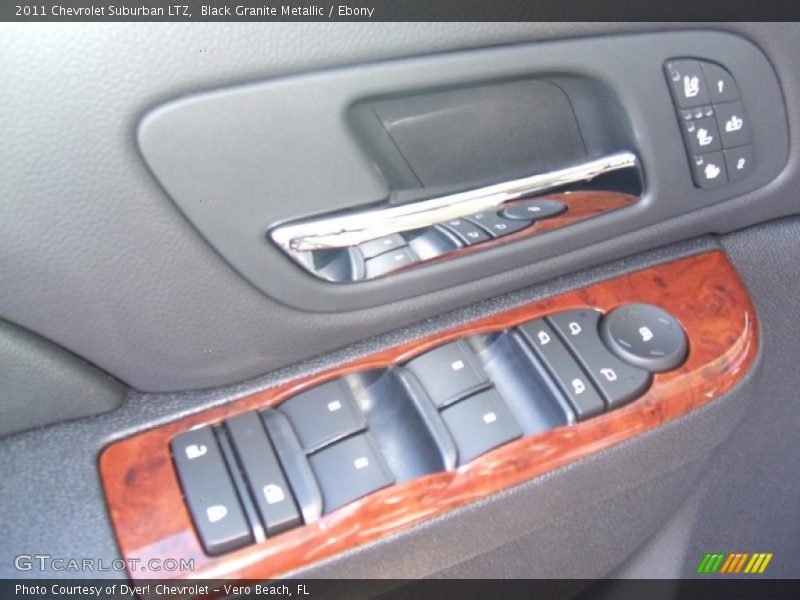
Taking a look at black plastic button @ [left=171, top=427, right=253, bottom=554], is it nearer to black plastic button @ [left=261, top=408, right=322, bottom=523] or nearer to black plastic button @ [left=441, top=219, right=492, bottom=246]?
black plastic button @ [left=261, top=408, right=322, bottom=523]

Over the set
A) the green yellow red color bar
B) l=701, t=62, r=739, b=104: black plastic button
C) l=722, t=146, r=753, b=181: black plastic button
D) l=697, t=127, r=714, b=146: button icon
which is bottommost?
the green yellow red color bar

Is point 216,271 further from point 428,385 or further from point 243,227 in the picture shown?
point 428,385

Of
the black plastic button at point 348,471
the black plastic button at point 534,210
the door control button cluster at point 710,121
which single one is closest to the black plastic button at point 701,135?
the door control button cluster at point 710,121

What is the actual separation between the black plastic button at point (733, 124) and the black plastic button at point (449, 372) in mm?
282

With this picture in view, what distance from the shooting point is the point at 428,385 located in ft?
2.09

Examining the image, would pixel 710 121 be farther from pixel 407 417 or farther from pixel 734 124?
pixel 407 417

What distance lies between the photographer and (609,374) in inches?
25.5

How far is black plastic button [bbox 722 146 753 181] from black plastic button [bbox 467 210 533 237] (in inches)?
7.6

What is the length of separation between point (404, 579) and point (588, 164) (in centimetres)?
37

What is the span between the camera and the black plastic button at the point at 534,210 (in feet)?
2.19

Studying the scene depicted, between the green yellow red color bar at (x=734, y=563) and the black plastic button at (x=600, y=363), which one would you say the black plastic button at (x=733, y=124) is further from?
the green yellow red color bar at (x=734, y=563)

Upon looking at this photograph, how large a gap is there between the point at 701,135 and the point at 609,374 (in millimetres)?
214

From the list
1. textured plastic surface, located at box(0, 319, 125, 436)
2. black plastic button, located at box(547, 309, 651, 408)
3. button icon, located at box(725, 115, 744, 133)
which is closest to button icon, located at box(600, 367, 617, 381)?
black plastic button, located at box(547, 309, 651, 408)

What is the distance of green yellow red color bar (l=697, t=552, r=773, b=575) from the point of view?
79cm
